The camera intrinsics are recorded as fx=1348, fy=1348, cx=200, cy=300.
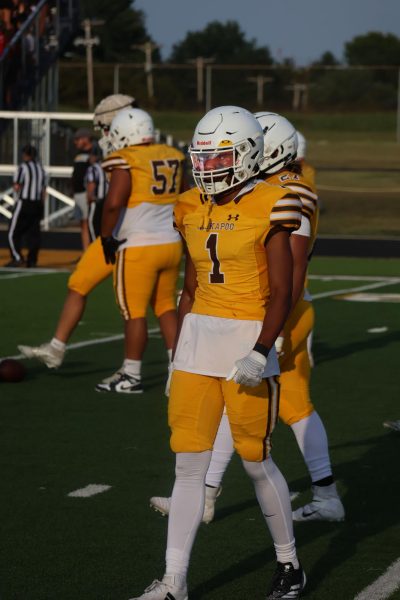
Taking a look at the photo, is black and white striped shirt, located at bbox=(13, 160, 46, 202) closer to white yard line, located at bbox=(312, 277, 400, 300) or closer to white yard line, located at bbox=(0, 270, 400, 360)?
white yard line, located at bbox=(0, 270, 400, 360)

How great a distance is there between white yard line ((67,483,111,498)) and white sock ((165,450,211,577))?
172cm

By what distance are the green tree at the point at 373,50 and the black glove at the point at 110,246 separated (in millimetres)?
88485

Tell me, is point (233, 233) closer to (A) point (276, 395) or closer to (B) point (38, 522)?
(A) point (276, 395)

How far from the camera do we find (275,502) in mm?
4840

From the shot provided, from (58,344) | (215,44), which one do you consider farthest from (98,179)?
(215,44)

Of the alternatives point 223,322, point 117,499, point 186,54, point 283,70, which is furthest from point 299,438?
point 186,54

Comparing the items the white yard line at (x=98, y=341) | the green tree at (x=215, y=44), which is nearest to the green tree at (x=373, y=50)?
the green tree at (x=215, y=44)

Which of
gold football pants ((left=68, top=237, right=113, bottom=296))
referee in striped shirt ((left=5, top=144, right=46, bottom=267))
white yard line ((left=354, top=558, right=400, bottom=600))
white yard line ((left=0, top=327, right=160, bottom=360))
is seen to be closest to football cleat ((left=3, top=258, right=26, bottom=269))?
referee in striped shirt ((left=5, top=144, right=46, bottom=267))

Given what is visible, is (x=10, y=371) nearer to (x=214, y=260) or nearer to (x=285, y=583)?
(x=214, y=260)

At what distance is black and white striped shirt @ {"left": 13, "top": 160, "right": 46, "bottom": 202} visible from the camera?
19.6 m

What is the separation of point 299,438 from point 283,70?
69459 mm

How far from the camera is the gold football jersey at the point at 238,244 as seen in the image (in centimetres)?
484

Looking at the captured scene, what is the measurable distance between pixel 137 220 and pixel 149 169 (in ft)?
1.17

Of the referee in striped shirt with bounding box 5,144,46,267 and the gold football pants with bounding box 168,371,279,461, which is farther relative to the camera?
the referee in striped shirt with bounding box 5,144,46,267
